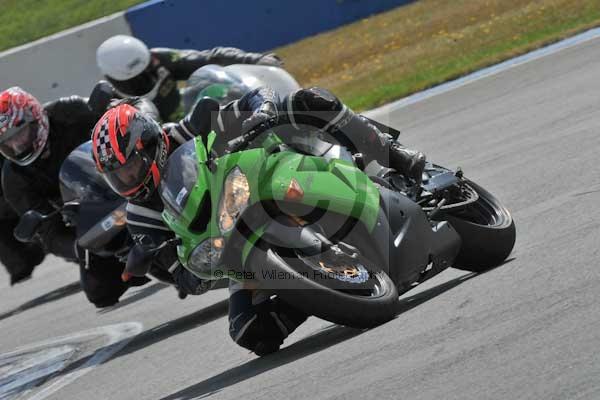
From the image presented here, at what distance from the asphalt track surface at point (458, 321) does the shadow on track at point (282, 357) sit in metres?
0.02

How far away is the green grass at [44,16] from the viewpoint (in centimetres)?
2298

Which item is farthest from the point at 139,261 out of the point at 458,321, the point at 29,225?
the point at 29,225

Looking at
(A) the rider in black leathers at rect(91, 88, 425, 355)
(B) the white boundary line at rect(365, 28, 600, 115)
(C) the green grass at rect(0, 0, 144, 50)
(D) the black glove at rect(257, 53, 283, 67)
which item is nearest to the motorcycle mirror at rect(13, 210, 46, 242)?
(D) the black glove at rect(257, 53, 283, 67)

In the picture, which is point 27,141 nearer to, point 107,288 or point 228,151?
point 107,288

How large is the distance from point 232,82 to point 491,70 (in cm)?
656

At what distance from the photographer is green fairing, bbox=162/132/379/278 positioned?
578cm

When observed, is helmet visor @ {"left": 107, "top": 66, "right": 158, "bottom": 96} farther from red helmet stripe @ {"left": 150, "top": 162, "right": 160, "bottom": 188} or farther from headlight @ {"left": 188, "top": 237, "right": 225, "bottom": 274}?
headlight @ {"left": 188, "top": 237, "right": 225, "bottom": 274}

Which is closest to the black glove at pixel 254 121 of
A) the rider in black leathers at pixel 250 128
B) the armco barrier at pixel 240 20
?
the rider in black leathers at pixel 250 128

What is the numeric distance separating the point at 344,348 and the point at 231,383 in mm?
590

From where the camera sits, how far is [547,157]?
9.37 m

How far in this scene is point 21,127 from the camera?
9703 mm

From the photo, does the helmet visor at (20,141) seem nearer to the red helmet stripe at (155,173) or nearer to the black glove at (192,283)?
the black glove at (192,283)

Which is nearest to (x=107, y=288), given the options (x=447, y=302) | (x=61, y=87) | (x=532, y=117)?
(x=447, y=302)

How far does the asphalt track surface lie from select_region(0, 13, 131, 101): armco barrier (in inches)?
287
